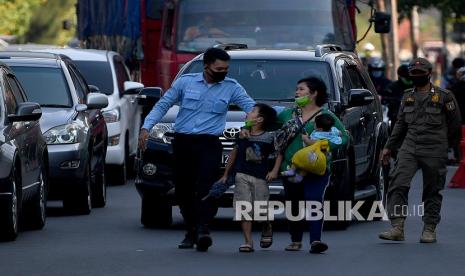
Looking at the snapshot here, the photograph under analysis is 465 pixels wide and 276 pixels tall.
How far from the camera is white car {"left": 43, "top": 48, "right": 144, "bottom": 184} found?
23109mm

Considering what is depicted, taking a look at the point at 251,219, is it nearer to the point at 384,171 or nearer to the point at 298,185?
the point at 298,185

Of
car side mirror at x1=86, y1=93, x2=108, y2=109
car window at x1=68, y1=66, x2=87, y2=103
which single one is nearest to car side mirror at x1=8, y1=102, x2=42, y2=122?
car side mirror at x1=86, y1=93, x2=108, y2=109

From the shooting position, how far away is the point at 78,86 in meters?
19.1

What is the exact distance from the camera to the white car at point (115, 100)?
23.1 metres

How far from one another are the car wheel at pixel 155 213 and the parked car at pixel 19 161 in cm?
98

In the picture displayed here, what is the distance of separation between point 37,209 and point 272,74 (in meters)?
2.66

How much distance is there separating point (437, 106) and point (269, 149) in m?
1.77

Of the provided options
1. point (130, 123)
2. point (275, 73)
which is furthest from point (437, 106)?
point (130, 123)

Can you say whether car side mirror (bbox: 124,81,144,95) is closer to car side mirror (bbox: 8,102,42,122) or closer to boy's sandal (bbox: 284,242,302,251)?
car side mirror (bbox: 8,102,42,122)

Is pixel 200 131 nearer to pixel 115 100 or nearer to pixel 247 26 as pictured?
pixel 115 100

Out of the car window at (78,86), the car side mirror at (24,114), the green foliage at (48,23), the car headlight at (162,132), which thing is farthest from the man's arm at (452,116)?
the green foliage at (48,23)

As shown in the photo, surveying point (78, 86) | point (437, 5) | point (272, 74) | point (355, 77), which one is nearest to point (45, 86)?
point (78, 86)

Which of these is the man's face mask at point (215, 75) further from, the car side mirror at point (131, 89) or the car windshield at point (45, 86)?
the car side mirror at point (131, 89)

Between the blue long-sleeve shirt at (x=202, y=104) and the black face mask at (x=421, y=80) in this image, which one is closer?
the blue long-sleeve shirt at (x=202, y=104)
